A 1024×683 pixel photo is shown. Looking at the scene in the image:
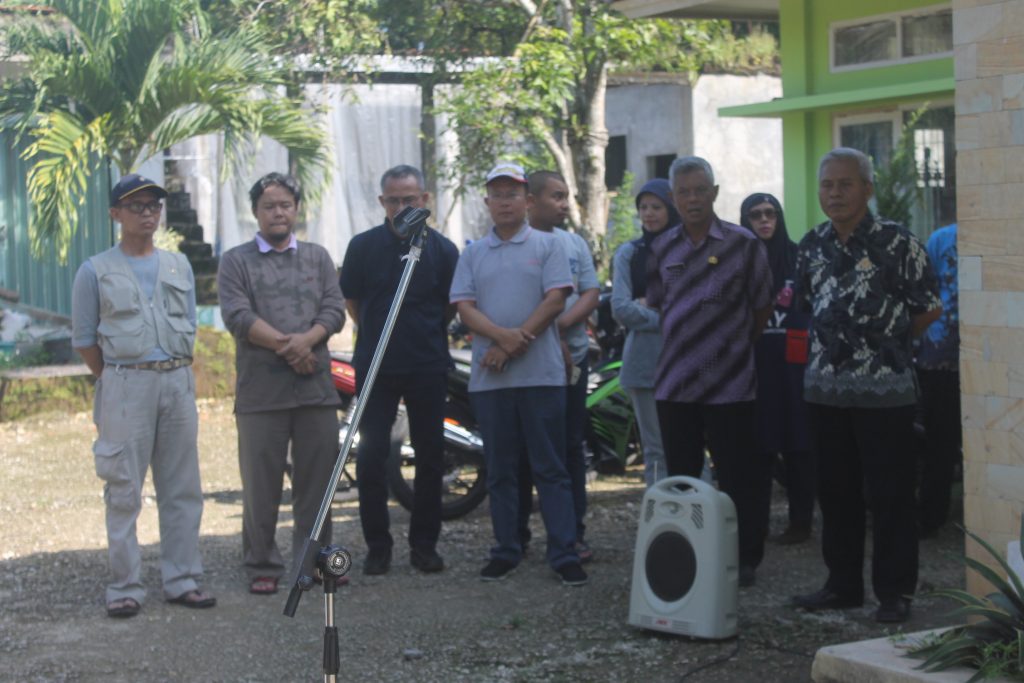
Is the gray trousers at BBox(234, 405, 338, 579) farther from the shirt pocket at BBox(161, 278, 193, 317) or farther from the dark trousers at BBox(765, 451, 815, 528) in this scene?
the dark trousers at BBox(765, 451, 815, 528)

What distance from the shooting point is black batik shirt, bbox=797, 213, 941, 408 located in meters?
5.98

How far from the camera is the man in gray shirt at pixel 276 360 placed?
690 centimetres

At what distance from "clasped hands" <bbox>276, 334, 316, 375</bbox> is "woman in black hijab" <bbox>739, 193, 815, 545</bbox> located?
7.62 ft

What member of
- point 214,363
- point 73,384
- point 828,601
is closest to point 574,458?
point 828,601

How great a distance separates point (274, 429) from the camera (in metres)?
6.96

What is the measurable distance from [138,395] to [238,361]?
600mm

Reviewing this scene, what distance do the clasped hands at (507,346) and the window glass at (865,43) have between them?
19.8 feet

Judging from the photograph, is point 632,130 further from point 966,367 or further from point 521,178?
point 966,367

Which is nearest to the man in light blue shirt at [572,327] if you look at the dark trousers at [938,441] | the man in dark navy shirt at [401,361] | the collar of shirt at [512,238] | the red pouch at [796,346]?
the collar of shirt at [512,238]

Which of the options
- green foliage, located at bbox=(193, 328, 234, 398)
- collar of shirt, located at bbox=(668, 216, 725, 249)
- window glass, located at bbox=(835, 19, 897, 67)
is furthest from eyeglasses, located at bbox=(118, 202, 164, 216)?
green foliage, located at bbox=(193, 328, 234, 398)

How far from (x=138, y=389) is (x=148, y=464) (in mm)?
402

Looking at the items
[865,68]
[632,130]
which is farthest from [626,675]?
[632,130]

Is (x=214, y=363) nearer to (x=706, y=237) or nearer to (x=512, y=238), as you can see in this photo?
(x=512, y=238)

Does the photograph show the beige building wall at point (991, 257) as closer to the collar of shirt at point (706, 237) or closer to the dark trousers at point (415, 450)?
the collar of shirt at point (706, 237)
